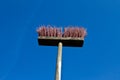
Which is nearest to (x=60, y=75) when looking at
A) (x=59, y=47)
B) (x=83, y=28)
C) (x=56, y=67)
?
(x=56, y=67)

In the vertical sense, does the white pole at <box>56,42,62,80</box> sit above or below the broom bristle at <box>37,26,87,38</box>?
below

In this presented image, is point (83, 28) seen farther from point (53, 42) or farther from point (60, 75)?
point (60, 75)

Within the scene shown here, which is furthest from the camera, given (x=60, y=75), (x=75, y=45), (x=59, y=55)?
(x=75, y=45)

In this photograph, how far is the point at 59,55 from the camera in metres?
8.03

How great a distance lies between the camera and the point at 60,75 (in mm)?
7547

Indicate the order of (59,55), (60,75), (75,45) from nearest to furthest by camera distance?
(60,75), (59,55), (75,45)

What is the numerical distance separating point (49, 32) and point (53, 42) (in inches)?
16.3

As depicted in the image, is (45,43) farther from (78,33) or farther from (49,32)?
(78,33)

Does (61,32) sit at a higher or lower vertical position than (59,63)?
higher

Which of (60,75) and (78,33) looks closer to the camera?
(60,75)

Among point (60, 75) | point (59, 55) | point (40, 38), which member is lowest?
point (60, 75)

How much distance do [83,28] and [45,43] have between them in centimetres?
138

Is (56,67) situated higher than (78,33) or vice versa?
(78,33)

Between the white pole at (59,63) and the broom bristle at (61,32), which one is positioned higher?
the broom bristle at (61,32)
